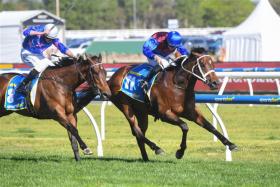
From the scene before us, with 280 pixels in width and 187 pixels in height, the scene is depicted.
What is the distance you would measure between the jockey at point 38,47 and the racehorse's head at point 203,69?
67.3 inches

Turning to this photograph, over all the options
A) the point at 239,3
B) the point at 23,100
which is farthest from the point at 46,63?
the point at 239,3

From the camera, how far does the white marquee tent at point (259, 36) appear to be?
30.9 meters

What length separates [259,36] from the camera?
31219 mm

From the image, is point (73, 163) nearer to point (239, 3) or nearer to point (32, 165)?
point (32, 165)

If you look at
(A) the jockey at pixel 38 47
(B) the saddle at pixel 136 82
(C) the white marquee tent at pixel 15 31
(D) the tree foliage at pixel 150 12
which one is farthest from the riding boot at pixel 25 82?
(D) the tree foliage at pixel 150 12

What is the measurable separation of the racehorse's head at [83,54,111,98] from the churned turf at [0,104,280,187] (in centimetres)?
93

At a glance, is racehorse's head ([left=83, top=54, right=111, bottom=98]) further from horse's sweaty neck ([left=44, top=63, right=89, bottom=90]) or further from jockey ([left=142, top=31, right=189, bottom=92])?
jockey ([left=142, top=31, right=189, bottom=92])

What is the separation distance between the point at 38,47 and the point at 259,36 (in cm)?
2014

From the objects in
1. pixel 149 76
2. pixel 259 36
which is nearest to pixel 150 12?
pixel 259 36

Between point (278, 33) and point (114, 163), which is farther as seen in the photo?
point (278, 33)

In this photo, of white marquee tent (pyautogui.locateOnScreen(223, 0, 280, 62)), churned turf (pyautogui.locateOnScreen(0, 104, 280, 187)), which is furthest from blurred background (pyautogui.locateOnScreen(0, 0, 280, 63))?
churned turf (pyautogui.locateOnScreen(0, 104, 280, 187))

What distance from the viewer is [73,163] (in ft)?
35.4

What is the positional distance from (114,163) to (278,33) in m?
20.8

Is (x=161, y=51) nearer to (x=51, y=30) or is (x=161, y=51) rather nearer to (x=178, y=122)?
(x=178, y=122)
